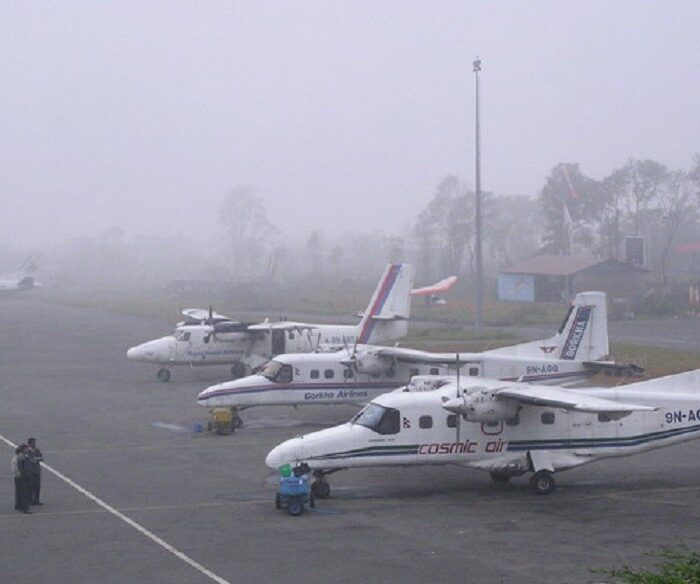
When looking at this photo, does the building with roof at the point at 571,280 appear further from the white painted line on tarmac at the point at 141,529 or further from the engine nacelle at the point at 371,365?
the white painted line on tarmac at the point at 141,529

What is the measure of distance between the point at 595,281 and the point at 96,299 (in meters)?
54.5

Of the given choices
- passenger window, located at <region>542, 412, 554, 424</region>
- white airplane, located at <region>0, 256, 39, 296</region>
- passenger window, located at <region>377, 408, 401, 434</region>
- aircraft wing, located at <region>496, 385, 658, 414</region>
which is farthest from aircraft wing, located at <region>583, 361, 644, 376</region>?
white airplane, located at <region>0, 256, 39, 296</region>

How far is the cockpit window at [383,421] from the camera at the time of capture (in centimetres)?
2130

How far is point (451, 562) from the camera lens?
15953 millimetres

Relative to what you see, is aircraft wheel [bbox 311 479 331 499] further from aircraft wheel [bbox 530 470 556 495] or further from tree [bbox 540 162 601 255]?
tree [bbox 540 162 601 255]

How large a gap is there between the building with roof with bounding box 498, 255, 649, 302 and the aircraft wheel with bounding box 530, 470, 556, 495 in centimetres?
5858

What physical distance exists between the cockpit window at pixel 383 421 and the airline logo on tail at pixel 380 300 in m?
15.6

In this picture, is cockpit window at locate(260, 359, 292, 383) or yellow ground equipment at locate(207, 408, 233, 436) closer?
yellow ground equipment at locate(207, 408, 233, 436)

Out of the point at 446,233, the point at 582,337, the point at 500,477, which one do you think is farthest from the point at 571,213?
the point at 500,477

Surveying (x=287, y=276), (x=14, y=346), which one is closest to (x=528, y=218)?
(x=287, y=276)

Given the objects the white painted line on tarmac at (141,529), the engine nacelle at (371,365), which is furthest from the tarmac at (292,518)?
the engine nacelle at (371,365)

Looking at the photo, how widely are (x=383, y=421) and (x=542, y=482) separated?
133 inches

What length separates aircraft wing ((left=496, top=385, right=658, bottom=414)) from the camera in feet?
64.7

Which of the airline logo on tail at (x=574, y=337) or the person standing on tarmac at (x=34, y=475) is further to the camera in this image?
the airline logo on tail at (x=574, y=337)
